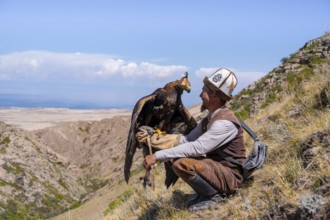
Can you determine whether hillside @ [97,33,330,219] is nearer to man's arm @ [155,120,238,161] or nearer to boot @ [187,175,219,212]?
boot @ [187,175,219,212]

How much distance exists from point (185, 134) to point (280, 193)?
159cm

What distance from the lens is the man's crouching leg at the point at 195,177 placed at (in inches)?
194

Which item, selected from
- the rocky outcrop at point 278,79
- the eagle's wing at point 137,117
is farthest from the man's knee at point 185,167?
the rocky outcrop at point 278,79

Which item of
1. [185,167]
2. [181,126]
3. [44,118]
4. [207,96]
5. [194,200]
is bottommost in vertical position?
[44,118]

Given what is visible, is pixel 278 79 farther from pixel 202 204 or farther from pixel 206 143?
pixel 206 143

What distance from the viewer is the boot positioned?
16.4 ft

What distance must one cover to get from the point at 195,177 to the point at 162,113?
3.23 feet

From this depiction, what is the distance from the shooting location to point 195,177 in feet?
16.2

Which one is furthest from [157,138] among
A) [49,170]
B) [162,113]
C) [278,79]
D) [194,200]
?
[49,170]

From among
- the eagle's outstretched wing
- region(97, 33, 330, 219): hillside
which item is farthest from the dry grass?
the eagle's outstretched wing

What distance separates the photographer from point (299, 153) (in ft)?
19.1

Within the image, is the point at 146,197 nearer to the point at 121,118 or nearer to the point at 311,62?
the point at 311,62

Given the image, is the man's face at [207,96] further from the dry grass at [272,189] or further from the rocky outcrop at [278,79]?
the rocky outcrop at [278,79]

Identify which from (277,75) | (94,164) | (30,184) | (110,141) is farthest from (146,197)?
(110,141)
